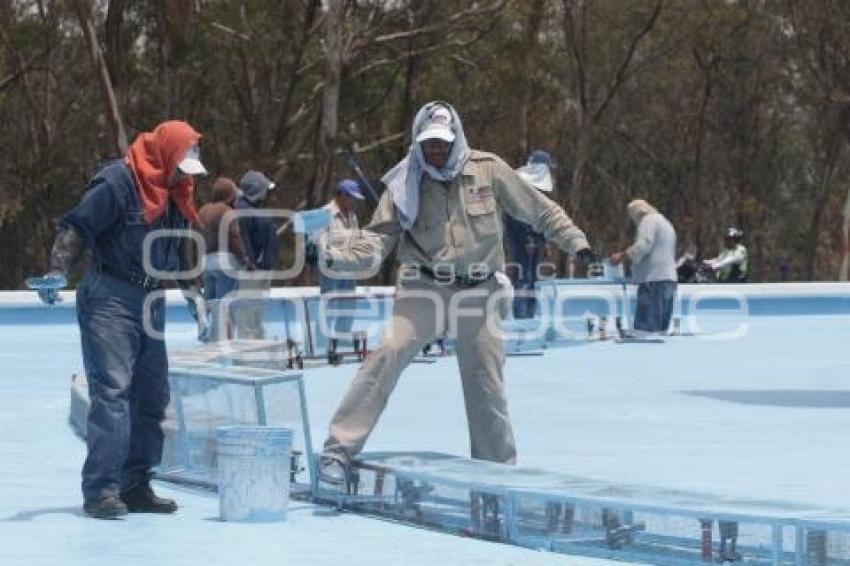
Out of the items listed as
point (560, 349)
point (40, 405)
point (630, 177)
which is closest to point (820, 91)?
point (630, 177)

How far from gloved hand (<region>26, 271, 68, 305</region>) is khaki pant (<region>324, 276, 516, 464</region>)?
54.2 inches

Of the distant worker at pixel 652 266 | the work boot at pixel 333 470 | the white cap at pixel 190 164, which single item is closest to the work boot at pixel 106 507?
the work boot at pixel 333 470

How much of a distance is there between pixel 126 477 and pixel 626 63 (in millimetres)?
36846

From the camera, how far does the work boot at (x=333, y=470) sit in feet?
29.2

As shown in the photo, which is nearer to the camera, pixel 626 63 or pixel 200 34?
pixel 200 34

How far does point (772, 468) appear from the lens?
36.3 feet

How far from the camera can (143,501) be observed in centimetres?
890

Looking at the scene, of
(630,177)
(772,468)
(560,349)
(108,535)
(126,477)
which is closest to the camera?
(108,535)

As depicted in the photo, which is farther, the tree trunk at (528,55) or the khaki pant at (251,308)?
the tree trunk at (528,55)

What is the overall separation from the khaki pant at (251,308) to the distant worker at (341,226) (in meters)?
0.53

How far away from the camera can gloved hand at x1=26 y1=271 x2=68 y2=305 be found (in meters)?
8.85

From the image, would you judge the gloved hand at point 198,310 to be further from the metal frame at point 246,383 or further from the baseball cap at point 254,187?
the baseball cap at point 254,187

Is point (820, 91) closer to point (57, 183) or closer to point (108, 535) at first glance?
point (57, 183)

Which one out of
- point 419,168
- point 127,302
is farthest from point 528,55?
point 127,302
